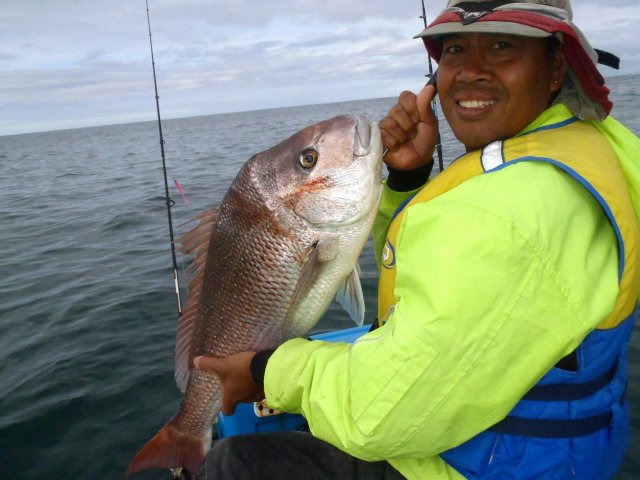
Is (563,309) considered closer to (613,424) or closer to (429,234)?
(429,234)

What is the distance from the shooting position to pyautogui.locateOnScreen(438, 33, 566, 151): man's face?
1.74 meters

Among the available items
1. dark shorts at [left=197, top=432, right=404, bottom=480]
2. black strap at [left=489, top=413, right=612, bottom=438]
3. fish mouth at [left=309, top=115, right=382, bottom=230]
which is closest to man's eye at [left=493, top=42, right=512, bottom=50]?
fish mouth at [left=309, top=115, right=382, bottom=230]

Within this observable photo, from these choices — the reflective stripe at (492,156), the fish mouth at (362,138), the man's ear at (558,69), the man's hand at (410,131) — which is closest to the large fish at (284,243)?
the fish mouth at (362,138)

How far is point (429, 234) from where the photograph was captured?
1.32 metres

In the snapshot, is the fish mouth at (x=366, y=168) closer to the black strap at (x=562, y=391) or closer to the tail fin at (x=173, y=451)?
the black strap at (x=562, y=391)

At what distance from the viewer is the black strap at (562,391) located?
1481 millimetres

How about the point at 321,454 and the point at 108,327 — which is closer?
the point at 321,454

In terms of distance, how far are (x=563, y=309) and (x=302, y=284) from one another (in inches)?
42.8

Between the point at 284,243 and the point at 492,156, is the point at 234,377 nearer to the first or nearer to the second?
the point at 284,243

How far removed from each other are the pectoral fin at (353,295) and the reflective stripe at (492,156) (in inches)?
34.0

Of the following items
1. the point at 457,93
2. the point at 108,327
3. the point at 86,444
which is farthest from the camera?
the point at 108,327

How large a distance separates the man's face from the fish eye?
0.58 meters

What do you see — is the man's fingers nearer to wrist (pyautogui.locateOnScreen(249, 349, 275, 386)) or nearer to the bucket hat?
the bucket hat

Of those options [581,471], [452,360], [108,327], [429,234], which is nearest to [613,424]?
[581,471]
